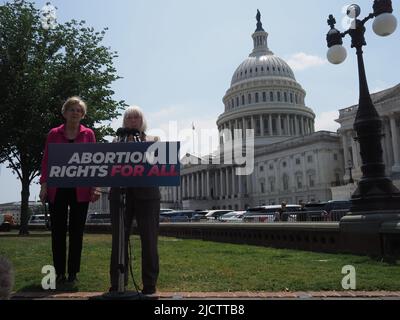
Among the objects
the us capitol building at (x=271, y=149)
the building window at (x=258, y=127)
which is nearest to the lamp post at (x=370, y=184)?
the us capitol building at (x=271, y=149)

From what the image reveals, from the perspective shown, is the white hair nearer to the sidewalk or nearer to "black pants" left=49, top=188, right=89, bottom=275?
the sidewalk

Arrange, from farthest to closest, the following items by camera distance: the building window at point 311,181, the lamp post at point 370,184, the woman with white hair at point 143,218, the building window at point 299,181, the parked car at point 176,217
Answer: the building window at point 299,181 < the building window at point 311,181 < the parked car at point 176,217 < the lamp post at point 370,184 < the woman with white hair at point 143,218

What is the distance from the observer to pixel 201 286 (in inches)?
247

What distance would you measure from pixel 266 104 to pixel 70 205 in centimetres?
11435

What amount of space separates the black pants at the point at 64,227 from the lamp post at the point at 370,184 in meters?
6.72

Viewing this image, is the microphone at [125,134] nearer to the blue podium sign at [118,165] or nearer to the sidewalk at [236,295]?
the blue podium sign at [118,165]

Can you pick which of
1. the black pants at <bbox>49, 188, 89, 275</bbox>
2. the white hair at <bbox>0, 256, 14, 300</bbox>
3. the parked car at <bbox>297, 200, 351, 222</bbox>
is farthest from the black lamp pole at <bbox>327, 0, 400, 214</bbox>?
the parked car at <bbox>297, 200, 351, 222</bbox>

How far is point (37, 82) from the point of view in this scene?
2864 centimetres

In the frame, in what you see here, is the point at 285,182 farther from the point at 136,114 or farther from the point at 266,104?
the point at 136,114

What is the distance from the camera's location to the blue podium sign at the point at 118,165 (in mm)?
5645
